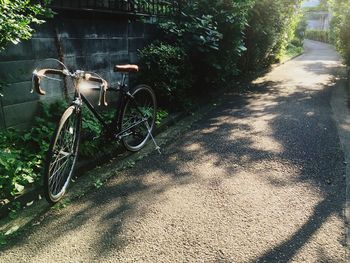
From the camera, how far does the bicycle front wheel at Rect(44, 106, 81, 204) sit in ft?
10.4

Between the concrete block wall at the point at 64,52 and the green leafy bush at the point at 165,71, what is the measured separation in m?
0.35

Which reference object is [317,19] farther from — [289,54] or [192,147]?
[192,147]

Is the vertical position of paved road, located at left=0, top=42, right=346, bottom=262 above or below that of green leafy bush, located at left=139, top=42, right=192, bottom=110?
below

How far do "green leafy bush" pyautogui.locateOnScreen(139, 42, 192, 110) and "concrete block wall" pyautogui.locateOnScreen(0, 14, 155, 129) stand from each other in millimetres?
346

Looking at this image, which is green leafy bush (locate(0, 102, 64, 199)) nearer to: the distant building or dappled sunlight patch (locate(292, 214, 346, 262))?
dappled sunlight patch (locate(292, 214, 346, 262))

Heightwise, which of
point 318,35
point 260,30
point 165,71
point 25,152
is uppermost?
point 260,30

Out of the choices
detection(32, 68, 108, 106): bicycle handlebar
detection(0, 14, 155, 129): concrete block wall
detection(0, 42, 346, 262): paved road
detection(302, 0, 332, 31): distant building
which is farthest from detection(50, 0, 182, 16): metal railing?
detection(302, 0, 332, 31): distant building

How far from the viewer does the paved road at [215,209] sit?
2.73m

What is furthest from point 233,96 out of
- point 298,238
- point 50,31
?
point 298,238

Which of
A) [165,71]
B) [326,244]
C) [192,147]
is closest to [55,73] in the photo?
[192,147]

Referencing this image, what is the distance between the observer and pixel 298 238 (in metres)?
2.88

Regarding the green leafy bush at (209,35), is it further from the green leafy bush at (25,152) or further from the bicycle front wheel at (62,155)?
the bicycle front wheel at (62,155)

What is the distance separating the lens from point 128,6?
5.86 m

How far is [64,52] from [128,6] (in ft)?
6.08
